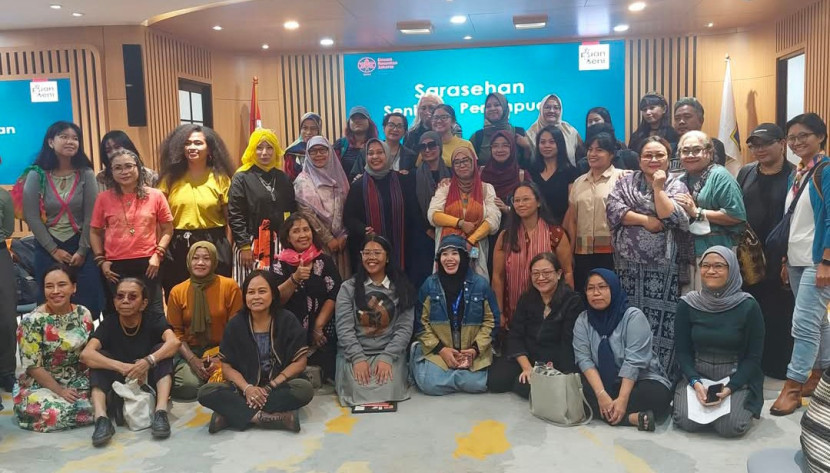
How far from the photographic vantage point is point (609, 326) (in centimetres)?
354

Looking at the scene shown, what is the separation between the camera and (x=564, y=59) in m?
8.56

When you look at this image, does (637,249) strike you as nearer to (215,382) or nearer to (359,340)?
(359,340)

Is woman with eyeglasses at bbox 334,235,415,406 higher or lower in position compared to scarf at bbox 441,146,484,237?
lower

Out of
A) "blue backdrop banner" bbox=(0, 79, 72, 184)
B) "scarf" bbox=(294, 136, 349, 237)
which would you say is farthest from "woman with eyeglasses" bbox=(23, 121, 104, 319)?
"blue backdrop banner" bbox=(0, 79, 72, 184)

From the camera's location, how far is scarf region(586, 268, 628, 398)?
11.5 ft

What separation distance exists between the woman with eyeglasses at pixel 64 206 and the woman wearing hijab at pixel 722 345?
3.52 m

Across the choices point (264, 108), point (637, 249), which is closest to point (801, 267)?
point (637, 249)

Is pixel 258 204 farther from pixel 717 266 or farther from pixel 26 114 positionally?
pixel 26 114

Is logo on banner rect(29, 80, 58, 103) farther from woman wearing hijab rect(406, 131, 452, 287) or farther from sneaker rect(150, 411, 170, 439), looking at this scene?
sneaker rect(150, 411, 170, 439)

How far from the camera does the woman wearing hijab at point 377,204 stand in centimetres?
443

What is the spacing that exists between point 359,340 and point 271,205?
107 cm

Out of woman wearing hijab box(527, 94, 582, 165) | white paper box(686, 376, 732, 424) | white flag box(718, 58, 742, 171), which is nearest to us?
white paper box(686, 376, 732, 424)

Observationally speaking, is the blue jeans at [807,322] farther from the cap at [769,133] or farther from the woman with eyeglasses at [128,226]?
the woman with eyeglasses at [128,226]

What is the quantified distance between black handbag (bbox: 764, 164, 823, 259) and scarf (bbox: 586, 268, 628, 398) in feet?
3.13
